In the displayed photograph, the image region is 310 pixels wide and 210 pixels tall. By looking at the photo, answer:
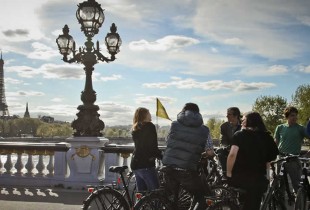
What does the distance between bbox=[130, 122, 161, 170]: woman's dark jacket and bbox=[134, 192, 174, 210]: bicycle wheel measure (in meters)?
0.72

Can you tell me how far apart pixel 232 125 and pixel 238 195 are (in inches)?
102

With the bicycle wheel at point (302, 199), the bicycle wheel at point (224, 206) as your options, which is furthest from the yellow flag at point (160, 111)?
the bicycle wheel at point (224, 206)

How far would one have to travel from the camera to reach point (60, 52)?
11.8 metres

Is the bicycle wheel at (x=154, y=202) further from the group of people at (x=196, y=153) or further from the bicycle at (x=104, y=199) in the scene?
the bicycle at (x=104, y=199)

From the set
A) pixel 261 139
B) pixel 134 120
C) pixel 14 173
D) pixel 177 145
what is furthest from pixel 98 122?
pixel 261 139

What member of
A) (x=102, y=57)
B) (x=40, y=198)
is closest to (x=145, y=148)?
(x=40, y=198)

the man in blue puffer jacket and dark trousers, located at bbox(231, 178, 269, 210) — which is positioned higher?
the man in blue puffer jacket

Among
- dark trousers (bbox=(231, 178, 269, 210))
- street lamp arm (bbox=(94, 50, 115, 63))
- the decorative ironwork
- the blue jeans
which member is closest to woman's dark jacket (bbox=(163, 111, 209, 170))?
dark trousers (bbox=(231, 178, 269, 210))

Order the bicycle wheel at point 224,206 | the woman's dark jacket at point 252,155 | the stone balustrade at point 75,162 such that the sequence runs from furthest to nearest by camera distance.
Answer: the stone balustrade at point 75,162 → the bicycle wheel at point 224,206 → the woman's dark jacket at point 252,155

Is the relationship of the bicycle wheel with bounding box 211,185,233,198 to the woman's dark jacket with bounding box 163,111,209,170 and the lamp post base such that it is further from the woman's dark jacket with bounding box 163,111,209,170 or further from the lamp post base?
the lamp post base

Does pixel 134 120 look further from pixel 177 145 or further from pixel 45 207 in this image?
pixel 45 207

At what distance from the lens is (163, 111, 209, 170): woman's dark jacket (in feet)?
17.7

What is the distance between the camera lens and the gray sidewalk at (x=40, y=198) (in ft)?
28.3

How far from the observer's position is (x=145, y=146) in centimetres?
619
